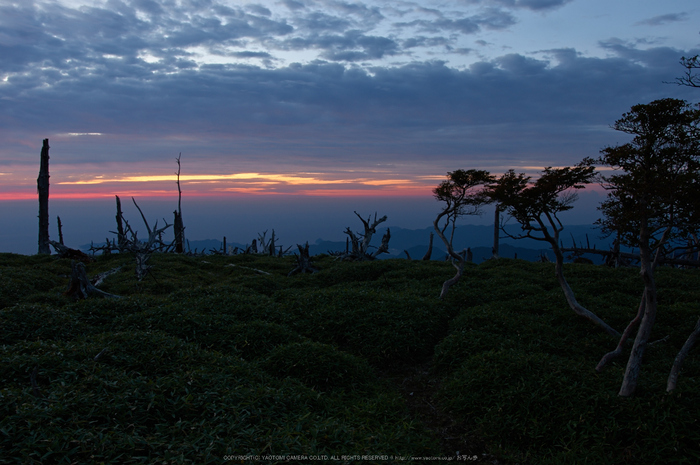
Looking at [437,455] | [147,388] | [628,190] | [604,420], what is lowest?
[437,455]

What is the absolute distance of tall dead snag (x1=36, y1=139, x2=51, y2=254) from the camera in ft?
96.9

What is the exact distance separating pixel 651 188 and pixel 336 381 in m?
6.78

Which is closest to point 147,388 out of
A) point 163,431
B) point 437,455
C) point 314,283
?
point 163,431

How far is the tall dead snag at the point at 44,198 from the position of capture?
1163 inches

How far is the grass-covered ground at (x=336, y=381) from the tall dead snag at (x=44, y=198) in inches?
794

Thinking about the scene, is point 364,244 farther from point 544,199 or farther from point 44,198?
point 44,198

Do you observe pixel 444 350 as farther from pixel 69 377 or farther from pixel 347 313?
pixel 69 377

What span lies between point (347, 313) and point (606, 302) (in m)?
8.52

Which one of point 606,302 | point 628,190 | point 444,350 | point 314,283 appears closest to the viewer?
point 628,190

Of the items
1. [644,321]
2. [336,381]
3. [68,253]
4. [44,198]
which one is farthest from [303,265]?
[44,198]

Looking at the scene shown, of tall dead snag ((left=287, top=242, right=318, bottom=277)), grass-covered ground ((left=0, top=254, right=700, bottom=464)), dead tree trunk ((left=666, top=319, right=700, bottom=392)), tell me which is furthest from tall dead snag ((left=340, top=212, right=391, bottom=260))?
dead tree trunk ((left=666, top=319, right=700, bottom=392))

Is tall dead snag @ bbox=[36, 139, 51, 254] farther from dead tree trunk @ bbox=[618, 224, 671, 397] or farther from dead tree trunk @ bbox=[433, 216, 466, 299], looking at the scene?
dead tree trunk @ bbox=[618, 224, 671, 397]

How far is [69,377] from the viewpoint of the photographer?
20.9ft

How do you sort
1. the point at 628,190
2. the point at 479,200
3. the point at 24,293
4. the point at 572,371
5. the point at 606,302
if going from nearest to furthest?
the point at 628,190 → the point at 572,371 → the point at 606,302 → the point at 24,293 → the point at 479,200
